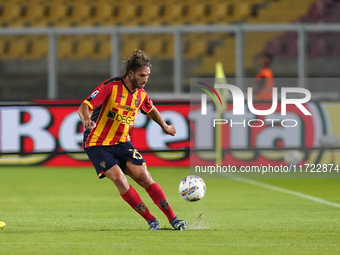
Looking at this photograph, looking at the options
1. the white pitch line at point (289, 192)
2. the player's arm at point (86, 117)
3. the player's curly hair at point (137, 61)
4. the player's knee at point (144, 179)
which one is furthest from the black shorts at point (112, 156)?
the white pitch line at point (289, 192)

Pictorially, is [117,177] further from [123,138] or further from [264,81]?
[264,81]

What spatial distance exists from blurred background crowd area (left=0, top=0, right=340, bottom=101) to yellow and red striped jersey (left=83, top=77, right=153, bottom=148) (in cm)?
720

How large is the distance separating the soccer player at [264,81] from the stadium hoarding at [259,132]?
13 centimetres

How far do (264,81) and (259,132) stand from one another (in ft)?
3.41

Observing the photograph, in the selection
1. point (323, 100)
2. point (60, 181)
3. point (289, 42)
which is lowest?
point (60, 181)

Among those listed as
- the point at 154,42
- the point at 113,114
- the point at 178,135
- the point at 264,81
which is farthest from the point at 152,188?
the point at 154,42

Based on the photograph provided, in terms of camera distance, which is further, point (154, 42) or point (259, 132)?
Result: point (154, 42)

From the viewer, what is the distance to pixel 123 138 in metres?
6.29

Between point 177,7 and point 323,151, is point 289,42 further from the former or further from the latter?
point 177,7

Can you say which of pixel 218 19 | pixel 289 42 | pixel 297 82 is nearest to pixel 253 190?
pixel 297 82


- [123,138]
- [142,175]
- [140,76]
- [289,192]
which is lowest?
[289,192]

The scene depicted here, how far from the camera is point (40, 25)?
17547 millimetres

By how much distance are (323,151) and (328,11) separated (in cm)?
400

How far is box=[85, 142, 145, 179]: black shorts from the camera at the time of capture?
6.12 meters
